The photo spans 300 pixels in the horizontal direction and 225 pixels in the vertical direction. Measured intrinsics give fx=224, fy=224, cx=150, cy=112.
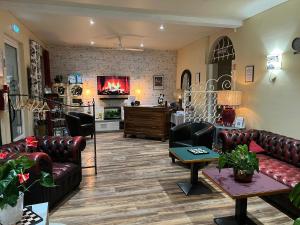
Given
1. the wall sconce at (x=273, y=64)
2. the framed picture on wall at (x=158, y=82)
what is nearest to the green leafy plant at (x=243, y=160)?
the wall sconce at (x=273, y=64)

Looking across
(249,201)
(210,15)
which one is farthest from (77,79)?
(249,201)

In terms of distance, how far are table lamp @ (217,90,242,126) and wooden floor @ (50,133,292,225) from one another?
5.46 ft

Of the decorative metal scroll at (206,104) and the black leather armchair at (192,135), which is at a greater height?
the decorative metal scroll at (206,104)

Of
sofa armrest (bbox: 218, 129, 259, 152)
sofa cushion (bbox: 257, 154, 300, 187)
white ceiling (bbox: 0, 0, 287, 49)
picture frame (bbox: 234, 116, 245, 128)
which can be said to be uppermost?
white ceiling (bbox: 0, 0, 287, 49)

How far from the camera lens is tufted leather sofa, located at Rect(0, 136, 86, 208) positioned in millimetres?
2586

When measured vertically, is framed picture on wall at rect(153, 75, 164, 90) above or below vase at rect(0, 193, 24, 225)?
above

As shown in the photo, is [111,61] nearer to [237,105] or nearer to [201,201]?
[237,105]

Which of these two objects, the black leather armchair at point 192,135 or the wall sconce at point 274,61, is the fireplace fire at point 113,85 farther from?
the wall sconce at point 274,61

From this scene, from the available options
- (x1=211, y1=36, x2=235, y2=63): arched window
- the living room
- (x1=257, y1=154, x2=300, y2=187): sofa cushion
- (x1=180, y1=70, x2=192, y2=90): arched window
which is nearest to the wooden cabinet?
the living room

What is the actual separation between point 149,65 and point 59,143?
19.5 feet

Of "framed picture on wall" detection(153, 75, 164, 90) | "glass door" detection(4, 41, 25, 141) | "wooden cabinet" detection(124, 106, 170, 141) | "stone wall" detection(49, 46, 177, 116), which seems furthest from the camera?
"framed picture on wall" detection(153, 75, 164, 90)

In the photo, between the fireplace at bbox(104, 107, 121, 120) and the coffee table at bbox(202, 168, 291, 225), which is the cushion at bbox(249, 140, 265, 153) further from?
the fireplace at bbox(104, 107, 121, 120)

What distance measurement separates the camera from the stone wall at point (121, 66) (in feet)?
26.3

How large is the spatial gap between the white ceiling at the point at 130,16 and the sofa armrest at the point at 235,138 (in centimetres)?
234
